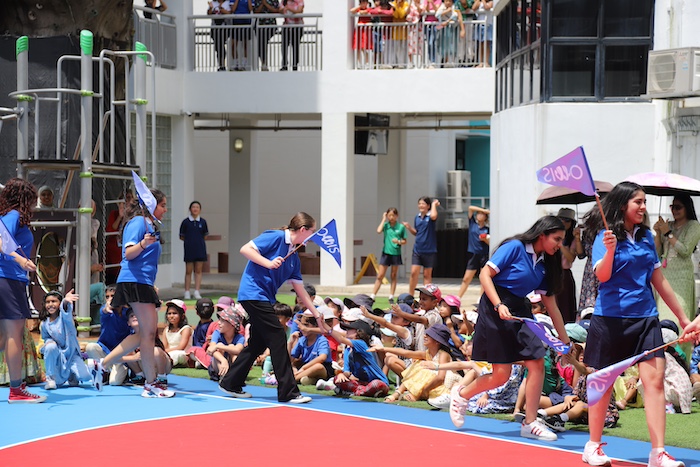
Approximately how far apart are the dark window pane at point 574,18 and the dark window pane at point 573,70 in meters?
0.20

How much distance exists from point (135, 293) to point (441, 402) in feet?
9.50

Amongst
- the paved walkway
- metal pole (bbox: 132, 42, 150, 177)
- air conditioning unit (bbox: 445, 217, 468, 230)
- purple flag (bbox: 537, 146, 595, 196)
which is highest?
metal pole (bbox: 132, 42, 150, 177)

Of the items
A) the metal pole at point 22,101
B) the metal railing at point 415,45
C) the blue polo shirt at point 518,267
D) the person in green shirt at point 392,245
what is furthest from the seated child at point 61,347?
the metal railing at point 415,45

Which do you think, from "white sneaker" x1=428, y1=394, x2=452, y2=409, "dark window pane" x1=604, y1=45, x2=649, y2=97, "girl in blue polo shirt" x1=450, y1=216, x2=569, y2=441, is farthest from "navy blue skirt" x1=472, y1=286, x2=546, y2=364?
"dark window pane" x1=604, y1=45, x2=649, y2=97

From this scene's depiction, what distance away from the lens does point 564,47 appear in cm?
1672

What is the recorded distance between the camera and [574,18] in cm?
1667

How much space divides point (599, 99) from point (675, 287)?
5502mm

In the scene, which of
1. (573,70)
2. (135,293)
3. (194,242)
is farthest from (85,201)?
(194,242)

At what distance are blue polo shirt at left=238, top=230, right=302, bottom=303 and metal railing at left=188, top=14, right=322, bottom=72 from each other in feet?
43.5

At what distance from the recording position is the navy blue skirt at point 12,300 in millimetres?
10211

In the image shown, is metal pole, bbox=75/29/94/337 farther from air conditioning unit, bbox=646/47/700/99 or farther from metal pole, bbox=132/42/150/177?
air conditioning unit, bbox=646/47/700/99

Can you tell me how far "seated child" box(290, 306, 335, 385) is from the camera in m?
11.6

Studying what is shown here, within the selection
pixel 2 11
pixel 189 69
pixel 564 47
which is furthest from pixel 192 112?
pixel 564 47

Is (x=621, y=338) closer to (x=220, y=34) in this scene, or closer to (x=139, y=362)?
(x=139, y=362)
